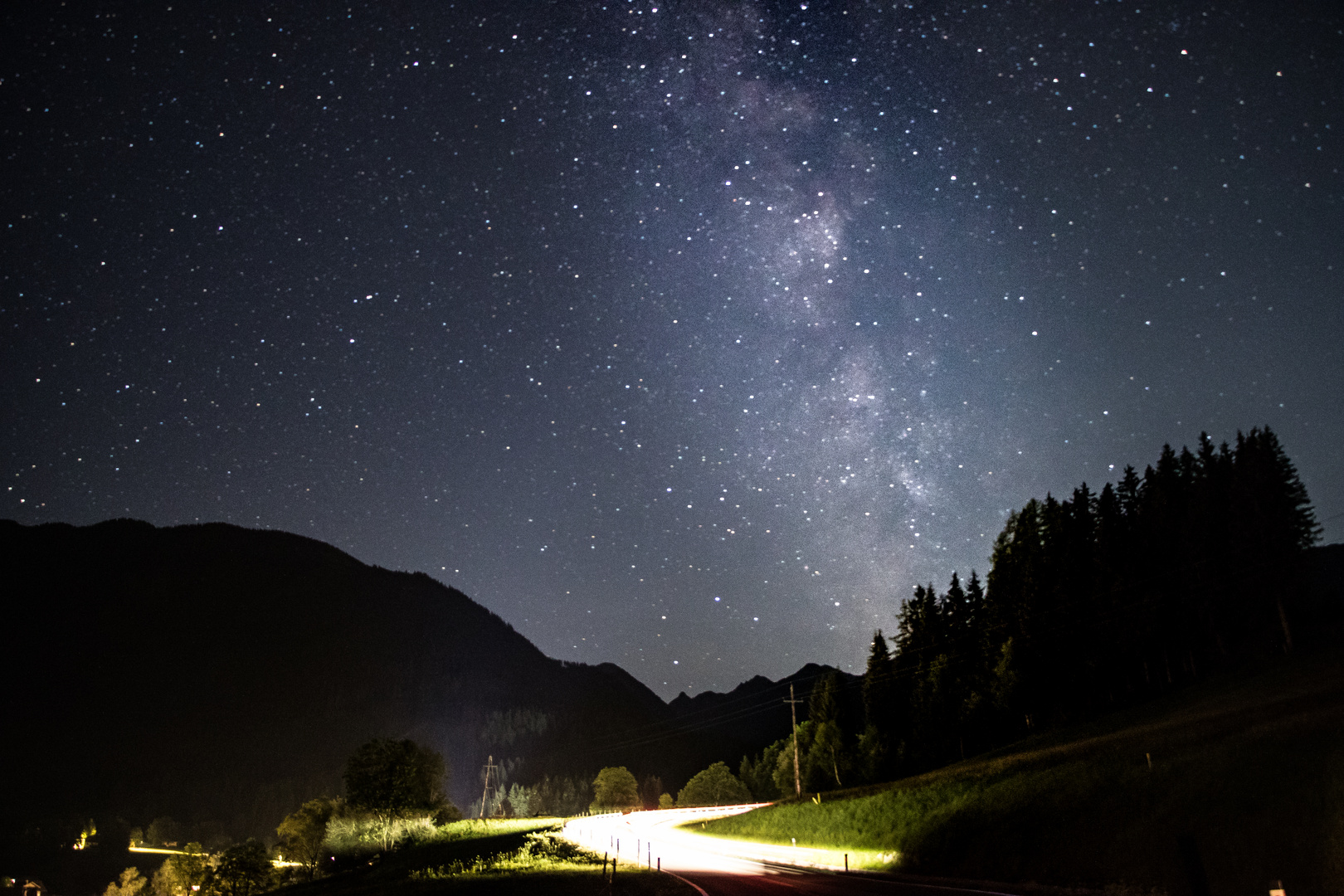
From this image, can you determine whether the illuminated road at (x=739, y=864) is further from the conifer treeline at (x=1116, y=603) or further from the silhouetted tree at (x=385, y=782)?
the conifer treeline at (x=1116, y=603)

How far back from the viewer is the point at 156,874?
469 ft

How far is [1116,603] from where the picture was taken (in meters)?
69.1

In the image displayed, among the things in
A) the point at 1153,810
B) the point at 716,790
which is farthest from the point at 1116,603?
the point at 716,790

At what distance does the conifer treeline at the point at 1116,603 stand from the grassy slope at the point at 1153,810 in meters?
21.1

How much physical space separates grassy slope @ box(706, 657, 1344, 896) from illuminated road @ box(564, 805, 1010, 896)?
2.51m

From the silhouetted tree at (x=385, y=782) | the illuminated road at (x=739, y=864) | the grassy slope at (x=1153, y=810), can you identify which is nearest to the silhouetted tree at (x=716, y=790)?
the illuminated road at (x=739, y=864)

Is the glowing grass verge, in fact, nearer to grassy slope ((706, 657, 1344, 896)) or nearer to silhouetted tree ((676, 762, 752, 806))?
grassy slope ((706, 657, 1344, 896))

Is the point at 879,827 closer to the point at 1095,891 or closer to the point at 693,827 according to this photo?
the point at 1095,891

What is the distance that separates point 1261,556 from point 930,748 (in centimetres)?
3514

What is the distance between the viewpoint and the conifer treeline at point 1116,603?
64.8 m

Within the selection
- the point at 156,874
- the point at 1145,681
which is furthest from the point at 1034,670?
the point at 156,874

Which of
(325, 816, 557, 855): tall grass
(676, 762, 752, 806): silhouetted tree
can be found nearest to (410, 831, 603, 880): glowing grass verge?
(325, 816, 557, 855): tall grass

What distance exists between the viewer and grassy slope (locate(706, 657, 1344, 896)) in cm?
2039

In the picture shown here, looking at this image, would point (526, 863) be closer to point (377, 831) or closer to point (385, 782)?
point (377, 831)
